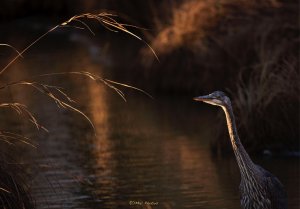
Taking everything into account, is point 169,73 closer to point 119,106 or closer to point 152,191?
point 119,106

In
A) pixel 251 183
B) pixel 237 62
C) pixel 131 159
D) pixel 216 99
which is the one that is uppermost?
pixel 237 62

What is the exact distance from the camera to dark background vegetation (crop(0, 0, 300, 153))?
1752 cm

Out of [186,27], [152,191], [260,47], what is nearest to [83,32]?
[186,27]

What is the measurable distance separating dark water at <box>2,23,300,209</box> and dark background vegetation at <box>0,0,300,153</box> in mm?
578

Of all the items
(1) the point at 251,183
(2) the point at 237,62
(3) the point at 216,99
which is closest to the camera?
(3) the point at 216,99

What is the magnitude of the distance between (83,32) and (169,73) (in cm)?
1514

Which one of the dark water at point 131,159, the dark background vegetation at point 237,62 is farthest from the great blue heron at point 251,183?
the dark background vegetation at point 237,62

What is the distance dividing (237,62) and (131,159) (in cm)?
659

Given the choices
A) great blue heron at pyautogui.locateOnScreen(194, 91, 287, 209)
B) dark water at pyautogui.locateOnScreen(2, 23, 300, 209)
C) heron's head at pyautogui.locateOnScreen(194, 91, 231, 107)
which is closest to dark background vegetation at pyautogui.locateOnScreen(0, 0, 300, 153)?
dark water at pyautogui.locateOnScreen(2, 23, 300, 209)

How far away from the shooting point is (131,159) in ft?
56.5

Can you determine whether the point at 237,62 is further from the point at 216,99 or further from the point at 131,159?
the point at 216,99

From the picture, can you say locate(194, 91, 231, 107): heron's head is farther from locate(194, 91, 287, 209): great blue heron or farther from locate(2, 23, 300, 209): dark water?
locate(2, 23, 300, 209): dark water

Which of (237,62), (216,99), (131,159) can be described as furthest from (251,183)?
(237,62)

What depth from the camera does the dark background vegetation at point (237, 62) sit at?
57.5ft
